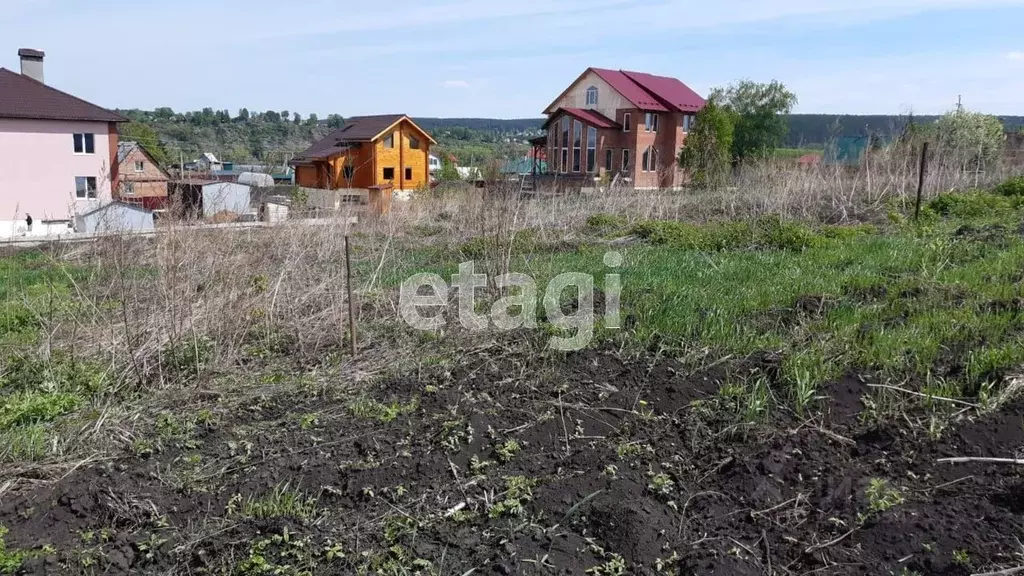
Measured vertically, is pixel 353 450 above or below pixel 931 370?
below

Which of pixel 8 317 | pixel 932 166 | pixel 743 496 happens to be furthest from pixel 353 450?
pixel 932 166

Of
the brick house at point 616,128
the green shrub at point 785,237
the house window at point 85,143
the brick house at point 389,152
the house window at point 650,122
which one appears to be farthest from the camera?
the house window at point 650,122

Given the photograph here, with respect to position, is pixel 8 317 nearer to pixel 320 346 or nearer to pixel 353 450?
pixel 320 346

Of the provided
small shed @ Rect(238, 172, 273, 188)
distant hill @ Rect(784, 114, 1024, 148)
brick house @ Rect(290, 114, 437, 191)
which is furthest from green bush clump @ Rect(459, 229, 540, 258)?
brick house @ Rect(290, 114, 437, 191)

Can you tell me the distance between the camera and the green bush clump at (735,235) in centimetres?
923

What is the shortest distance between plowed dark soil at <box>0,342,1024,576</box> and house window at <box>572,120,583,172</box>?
35204mm

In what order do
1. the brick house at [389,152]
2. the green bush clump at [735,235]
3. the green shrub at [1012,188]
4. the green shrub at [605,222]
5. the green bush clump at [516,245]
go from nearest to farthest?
the green bush clump at [735,235], the green bush clump at [516,245], the green shrub at [605,222], the green shrub at [1012,188], the brick house at [389,152]

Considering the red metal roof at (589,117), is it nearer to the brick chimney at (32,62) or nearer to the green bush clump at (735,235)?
the brick chimney at (32,62)

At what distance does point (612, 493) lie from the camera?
10.5ft

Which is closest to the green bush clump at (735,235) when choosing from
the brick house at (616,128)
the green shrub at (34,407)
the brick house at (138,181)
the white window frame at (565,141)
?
the brick house at (138,181)

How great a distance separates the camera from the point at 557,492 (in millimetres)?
3275

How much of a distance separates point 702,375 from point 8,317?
616 cm

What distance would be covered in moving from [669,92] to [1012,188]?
2916 cm

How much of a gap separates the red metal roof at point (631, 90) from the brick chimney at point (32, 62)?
26390 millimetres
